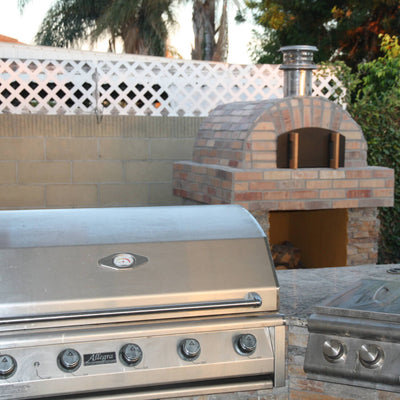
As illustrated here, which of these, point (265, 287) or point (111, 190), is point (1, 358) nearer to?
point (265, 287)

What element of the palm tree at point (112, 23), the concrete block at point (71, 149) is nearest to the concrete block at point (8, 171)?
the concrete block at point (71, 149)

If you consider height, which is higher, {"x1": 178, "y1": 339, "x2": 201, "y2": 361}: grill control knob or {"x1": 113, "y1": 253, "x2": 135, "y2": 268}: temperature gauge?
{"x1": 113, "y1": 253, "x2": 135, "y2": 268}: temperature gauge

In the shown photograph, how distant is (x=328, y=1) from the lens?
1313 centimetres

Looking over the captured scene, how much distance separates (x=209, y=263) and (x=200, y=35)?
539 inches

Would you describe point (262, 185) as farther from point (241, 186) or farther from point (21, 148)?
point (21, 148)

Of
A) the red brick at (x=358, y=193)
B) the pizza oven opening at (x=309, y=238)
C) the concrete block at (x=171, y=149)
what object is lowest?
the pizza oven opening at (x=309, y=238)

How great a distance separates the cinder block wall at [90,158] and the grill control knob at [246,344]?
14.4 ft

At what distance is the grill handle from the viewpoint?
7.20 feet

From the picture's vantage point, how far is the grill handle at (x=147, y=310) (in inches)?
86.4

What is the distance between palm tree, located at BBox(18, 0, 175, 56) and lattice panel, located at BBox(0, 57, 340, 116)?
32.6 feet

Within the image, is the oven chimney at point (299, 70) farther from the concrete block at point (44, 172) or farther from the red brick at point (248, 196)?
the concrete block at point (44, 172)

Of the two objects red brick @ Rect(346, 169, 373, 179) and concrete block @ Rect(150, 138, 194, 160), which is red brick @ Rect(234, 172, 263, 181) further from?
concrete block @ Rect(150, 138, 194, 160)

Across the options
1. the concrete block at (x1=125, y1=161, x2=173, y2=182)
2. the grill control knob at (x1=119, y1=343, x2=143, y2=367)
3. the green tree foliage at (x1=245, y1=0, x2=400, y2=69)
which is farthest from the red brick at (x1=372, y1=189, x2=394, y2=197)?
the green tree foliage at (x1=245, y1=0, x2=400, y2=69)

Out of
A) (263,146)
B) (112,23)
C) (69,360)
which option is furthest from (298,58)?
(112,23)
